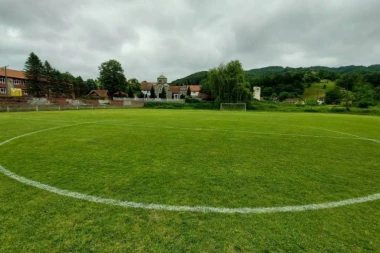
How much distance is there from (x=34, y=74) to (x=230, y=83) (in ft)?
162

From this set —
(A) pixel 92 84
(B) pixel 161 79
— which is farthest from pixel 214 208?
(A) pixel 92 84

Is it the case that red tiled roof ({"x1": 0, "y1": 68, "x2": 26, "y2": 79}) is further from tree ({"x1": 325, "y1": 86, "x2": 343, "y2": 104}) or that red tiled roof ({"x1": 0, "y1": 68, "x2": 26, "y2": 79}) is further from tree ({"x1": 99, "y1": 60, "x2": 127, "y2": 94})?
tree ({"x1": 325, "y1": 86, "x2": 343, "y2": 104})

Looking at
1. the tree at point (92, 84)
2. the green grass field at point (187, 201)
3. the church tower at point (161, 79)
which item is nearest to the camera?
the green grass field at point (187, 201)

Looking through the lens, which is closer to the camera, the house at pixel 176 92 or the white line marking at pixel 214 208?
the white line marking at pixel 214 208

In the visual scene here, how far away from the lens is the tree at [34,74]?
49.8 m

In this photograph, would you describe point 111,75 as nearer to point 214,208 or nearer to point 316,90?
point 214,208

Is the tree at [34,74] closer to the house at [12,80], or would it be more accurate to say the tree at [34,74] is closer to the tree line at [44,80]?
the tree line at [44,80]

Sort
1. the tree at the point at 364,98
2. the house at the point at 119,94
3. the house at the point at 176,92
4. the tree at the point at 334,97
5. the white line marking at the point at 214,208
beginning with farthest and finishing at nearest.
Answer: the house at the point at 176,92
the tree at the point at 334,97
the house at the point at 119,94
the tree at the point at 364,98
the white line marking at the point at 214,208

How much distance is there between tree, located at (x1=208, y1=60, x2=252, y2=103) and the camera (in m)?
50.3

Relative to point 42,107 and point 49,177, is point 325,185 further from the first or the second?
point 42,107

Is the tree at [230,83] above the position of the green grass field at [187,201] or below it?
above

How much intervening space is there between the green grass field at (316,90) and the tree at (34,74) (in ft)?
339

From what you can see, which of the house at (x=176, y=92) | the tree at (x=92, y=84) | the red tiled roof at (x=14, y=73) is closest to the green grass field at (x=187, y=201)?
the red tiled roof at (x=14, y=73)

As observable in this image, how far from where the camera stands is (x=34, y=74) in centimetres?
5053
